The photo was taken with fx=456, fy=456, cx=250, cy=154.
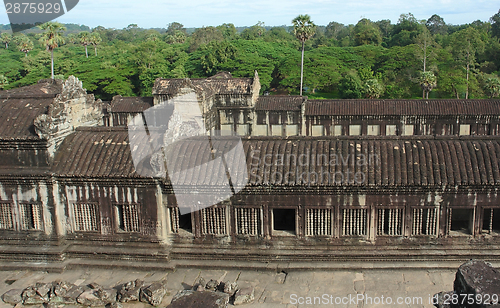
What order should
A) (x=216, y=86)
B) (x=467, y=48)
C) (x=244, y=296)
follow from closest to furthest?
(x=244, y=296), (x=216, y=86), (x=467, y=48)

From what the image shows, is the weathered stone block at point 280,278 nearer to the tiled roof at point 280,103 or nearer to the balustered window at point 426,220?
the balustered window at point 426,220

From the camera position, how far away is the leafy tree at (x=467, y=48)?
5303 cm

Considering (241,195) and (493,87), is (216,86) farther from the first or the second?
(493,87)

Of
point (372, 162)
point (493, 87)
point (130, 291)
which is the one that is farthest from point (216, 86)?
point (493, 87)

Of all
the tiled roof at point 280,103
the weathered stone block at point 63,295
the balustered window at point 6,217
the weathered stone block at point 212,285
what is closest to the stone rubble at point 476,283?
the weathered stone block at point 212,285

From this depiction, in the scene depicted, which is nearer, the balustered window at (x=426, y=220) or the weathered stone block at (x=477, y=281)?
the weathered stone block at (x=477, y=281)

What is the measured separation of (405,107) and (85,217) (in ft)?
77.5

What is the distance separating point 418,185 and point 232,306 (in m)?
6.02

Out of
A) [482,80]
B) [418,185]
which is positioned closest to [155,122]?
[418,185]

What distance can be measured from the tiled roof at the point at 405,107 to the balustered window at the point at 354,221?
19.1 meters

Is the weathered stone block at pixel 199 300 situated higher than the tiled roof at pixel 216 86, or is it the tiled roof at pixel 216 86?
the tiled roof at pixel 216 86

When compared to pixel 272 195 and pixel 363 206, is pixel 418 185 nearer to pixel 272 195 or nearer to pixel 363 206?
pixel 363 206

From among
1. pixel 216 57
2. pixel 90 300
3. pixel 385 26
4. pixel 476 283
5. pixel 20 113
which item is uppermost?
pixel 385 26

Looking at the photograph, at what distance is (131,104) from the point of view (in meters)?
36.2
